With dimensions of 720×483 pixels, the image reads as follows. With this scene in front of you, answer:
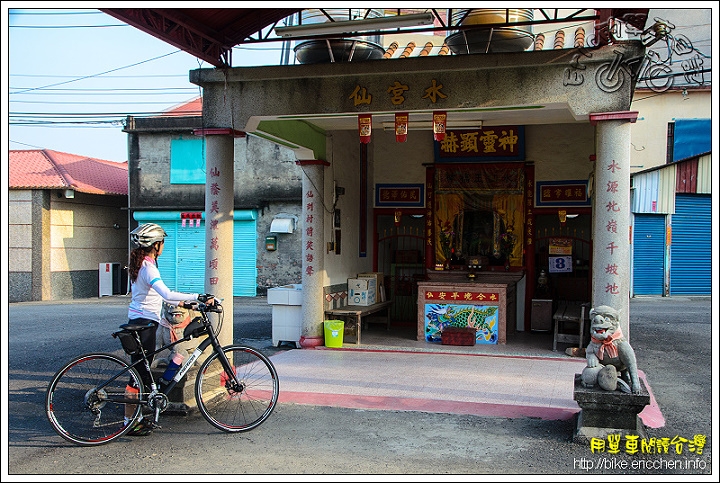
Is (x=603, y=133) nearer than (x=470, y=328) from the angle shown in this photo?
Yes

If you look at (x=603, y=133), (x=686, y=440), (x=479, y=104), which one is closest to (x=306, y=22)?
(x=479, y=104)

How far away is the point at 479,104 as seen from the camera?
834 centimetres

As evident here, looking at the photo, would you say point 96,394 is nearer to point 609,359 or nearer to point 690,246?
point 609,359

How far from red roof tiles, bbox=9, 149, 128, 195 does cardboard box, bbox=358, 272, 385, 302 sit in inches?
517

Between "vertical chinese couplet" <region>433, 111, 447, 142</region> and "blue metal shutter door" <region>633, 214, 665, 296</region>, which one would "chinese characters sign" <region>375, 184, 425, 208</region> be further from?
"blue metal shutter door" <region>633, 214, 665, 296</region>

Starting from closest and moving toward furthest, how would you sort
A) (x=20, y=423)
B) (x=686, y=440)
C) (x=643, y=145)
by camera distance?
(x=686, y=440), (x=20, y=423), (x=643, y=145)

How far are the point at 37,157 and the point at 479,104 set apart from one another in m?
20.1

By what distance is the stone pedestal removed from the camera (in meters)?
5.68

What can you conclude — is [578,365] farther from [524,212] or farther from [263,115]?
[263,115]

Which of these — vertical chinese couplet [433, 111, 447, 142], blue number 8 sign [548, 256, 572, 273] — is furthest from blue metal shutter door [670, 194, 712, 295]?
vertical chinese couplet [433, 111, 447, 142]

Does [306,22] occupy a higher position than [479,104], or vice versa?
[306,22]

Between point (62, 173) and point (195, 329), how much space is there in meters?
18.6

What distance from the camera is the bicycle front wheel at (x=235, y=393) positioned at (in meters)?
6.05

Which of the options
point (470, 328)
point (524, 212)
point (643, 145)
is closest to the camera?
point (470, 328)
